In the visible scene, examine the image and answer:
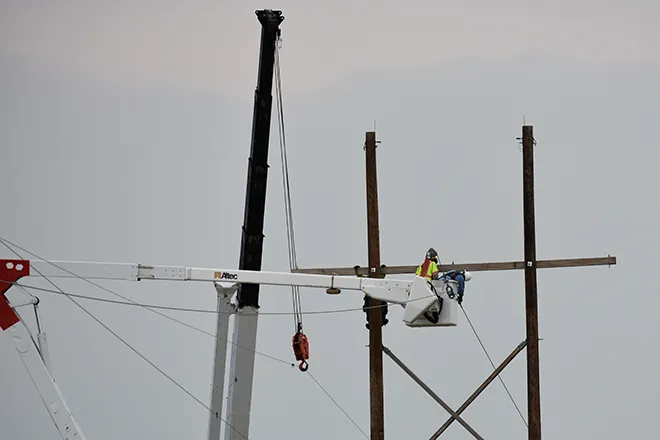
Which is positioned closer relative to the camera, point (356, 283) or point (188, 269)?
point (188, 269)

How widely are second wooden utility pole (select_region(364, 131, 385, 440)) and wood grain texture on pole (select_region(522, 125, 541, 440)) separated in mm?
2608

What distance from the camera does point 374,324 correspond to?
25.0 meters

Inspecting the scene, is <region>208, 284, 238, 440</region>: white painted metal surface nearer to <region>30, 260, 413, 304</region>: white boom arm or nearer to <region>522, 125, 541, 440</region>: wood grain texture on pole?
<region>30, 260, 413, 304</region>: white boom arm

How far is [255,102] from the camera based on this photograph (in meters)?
22.1

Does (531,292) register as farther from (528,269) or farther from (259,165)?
(259,165)

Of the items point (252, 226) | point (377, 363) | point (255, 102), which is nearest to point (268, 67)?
point (255, 102)

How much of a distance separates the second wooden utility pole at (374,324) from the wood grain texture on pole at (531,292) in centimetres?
261

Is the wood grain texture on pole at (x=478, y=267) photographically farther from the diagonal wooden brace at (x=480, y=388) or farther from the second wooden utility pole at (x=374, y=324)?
the diagonal wooden brace at (x=480, y=388)

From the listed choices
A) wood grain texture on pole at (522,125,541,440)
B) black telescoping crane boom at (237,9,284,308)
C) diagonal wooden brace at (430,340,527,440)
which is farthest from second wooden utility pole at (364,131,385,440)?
black telescoping crane boom at (237,9,284,308)

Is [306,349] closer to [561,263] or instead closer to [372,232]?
[372,232]

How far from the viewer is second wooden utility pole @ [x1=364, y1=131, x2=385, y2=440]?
978 inches

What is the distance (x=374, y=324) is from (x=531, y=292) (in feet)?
9.32

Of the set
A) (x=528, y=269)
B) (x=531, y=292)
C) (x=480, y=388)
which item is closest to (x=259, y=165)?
(x=480, y=388)

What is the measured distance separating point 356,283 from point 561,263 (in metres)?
5.61
